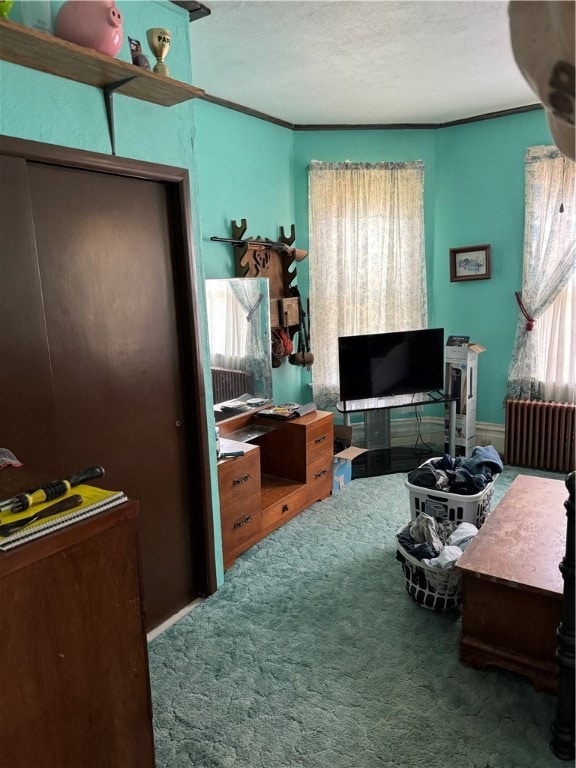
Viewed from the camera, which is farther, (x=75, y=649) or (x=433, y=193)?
(x=433, y=193)

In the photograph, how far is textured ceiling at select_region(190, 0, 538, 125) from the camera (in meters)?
2.44

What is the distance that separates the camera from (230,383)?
3451mm

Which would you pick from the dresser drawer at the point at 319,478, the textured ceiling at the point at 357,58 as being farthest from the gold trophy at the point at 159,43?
the dresser drawer at the point at 319,478

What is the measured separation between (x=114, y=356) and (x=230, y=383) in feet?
4.35

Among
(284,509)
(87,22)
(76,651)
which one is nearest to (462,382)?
(284,509)

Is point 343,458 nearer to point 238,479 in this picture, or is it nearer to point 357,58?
point 238,479

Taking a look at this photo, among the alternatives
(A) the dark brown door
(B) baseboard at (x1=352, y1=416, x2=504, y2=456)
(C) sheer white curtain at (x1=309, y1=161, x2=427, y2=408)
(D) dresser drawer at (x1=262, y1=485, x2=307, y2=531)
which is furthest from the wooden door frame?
(B) baseboard at (x1=352, y1=416, x2=504, y2=456)

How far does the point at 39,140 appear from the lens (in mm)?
1807

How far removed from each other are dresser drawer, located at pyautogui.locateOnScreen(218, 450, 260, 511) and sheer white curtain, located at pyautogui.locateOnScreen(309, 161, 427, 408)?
1.61m

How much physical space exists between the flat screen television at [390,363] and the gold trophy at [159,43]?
231cm

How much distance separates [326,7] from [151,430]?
76.6 inches

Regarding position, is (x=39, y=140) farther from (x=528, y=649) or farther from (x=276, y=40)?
(x=528, y=649)

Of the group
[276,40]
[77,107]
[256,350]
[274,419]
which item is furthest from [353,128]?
[77,107]

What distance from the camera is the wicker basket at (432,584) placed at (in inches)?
93.1
